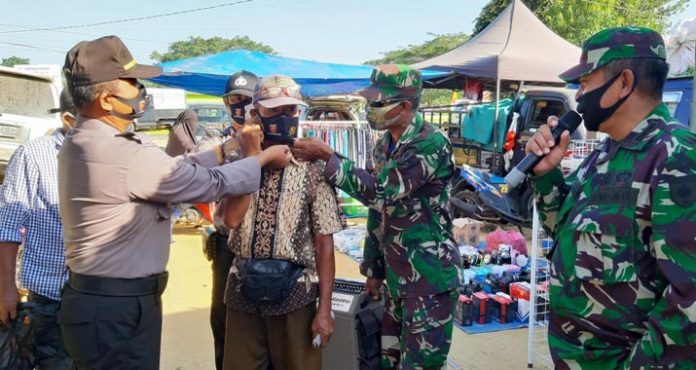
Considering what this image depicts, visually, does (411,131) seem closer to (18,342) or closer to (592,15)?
(18,342)

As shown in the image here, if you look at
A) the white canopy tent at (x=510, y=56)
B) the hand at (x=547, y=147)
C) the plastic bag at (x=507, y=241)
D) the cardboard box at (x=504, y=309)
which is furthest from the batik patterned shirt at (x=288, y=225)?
the white canopy tent at (x=510, y=56)

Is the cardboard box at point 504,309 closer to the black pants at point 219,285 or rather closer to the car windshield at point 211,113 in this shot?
the black pants at point 219,285

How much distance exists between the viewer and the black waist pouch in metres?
2.39

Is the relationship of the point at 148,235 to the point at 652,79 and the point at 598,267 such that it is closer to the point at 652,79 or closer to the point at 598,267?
the point at 598,267

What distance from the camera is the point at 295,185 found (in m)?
2.53

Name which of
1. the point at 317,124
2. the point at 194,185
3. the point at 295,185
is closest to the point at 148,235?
the point at 194,185

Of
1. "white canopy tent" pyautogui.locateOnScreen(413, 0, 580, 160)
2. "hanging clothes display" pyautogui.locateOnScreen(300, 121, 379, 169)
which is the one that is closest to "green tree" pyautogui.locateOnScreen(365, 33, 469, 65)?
"white canopy tent" pyautogui.locateOnScreen(413, 0, 580, 160)

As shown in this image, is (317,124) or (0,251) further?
(317,124)

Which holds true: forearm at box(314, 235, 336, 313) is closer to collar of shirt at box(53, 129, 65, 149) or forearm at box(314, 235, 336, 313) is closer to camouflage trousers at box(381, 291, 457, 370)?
camouflage trousers at box(381, 291, 457, 370)

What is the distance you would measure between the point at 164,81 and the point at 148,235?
703cm

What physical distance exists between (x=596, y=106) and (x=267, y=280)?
4.90 feet

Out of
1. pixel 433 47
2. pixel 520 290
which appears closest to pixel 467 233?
pixel 520 290

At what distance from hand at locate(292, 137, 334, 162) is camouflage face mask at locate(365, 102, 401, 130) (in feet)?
1.14

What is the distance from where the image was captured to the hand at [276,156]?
2311 mm
